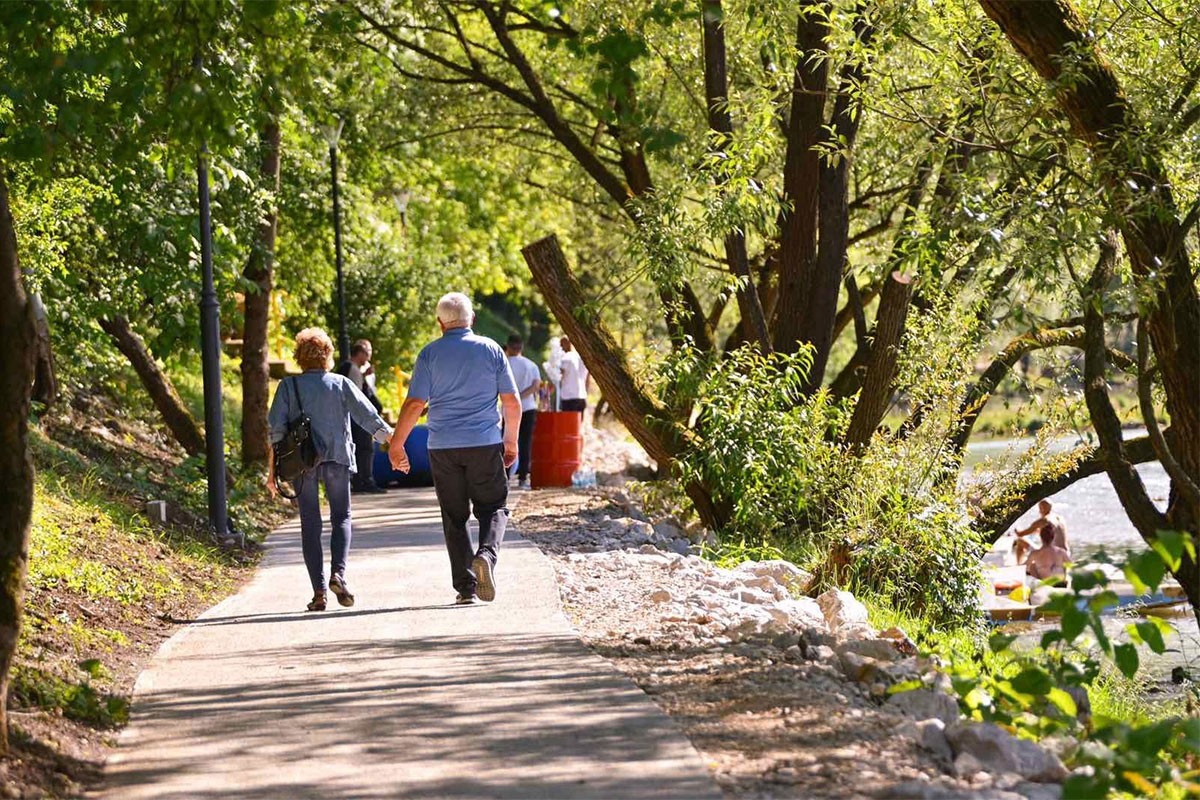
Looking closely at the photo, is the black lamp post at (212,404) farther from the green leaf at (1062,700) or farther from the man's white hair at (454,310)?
the green leaf at (1062,700)

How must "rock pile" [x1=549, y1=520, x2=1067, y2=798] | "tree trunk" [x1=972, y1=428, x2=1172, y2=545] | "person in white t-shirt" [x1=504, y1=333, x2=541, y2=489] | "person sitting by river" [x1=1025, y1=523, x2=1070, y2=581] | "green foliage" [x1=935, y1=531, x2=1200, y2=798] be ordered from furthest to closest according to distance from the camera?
"person sitting by river" [x1=1025, y1=523, x2=1070, y2=581]
"person in white t-shirt" [x1=504, y1=333, x2=541, y2=489]
"tree trunk" [x1=972, y1=428, x2=1172, y2=545]
"rock pile" [x1=549, y1=520, x2=1067, y2=798]
"green foliage" [x1=935, y1=531, x2=1200, y2=798]

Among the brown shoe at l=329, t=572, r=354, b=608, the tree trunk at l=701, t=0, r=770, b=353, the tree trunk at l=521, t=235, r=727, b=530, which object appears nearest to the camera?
the brown shoe at l=329, t=572, r=354, b=608

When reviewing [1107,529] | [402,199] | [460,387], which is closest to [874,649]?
[460,387]

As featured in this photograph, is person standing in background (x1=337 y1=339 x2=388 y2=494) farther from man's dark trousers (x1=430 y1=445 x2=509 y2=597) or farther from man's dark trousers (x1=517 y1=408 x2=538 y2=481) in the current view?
man's dark trousers (x1=430 y1=445 x2=509 y2=597)

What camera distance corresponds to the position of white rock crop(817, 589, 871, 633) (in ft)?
30.8

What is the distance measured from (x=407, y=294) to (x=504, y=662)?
86.6 ft

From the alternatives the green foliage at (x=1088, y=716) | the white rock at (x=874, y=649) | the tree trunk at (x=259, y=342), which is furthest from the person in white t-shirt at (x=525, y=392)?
the green foliage at (x=1088, y=716)

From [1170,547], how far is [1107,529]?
26908 mm

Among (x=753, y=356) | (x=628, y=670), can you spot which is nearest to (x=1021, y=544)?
(x=753, y=356)

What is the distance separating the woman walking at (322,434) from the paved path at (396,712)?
1.13 ft

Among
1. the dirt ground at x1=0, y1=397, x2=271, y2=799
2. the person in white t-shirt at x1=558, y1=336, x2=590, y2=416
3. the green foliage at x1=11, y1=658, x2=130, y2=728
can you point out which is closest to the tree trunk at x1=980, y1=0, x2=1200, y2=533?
the green foliage at x1=11, y1=658, x2=130, y2=728

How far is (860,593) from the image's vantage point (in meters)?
11.4

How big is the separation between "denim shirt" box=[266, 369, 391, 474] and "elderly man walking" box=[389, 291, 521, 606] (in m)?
0.35

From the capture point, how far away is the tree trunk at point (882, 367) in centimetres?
1462
